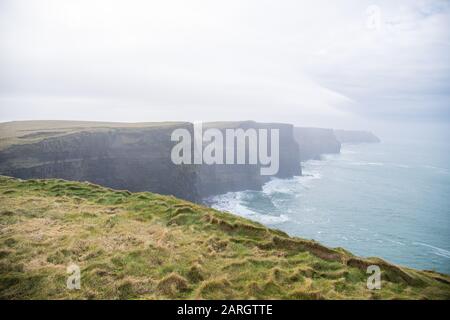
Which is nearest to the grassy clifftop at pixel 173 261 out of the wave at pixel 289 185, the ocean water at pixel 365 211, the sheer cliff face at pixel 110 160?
the ocean water at pixel 365 211

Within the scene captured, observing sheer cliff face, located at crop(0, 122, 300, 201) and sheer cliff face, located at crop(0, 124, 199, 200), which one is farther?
sheer cliff face, located at crop(0, 122, 300, 201)

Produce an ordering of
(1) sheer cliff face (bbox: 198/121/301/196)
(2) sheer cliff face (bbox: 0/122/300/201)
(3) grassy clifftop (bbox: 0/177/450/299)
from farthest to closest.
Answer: (1) sheer cliff face (bbox: 198/121/301/196) < (2) sheer cliff face (bbox: 0/122/300/201) < (3) grassy clifftop (bbox: 0/177/450/299)

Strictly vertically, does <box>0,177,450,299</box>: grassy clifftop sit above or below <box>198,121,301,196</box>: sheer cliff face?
above

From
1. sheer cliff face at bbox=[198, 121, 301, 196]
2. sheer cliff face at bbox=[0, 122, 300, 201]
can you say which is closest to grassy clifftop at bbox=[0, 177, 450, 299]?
sheer cliff face at bbox=[0, 122, 300, 201]

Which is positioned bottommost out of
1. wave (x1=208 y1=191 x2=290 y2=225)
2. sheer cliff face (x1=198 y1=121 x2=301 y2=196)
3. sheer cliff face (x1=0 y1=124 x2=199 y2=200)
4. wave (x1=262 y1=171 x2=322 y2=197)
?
wave (x1=208 y1=191 x2=290 y2=225)

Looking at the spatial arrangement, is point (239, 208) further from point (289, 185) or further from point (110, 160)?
point (289, 185)

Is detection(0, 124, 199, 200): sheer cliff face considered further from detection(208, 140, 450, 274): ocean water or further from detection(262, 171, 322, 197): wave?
detection(262, 171, 322, 197): wave
